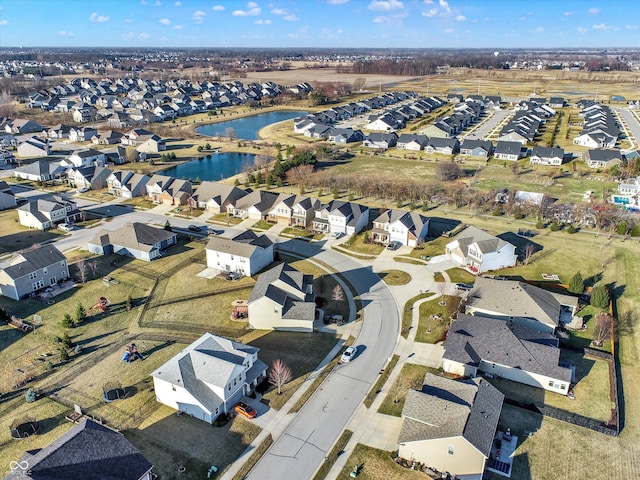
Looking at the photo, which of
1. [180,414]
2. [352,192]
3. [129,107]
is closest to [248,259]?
[180,414]

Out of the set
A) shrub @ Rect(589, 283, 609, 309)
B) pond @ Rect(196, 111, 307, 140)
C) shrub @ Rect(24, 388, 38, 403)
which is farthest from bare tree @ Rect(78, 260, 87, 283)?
pond @ Rect(196, 111, 307, 140)

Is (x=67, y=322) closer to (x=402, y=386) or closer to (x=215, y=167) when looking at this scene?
(x=402, y=386)

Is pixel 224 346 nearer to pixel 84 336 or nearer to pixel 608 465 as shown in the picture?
pixel 84 336

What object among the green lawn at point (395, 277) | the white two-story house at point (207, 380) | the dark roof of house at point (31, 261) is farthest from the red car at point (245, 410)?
the dark roof of house at point (31, 261)

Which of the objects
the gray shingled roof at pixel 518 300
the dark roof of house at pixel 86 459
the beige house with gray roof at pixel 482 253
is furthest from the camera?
the beige house with gray roof at pixel 482 253

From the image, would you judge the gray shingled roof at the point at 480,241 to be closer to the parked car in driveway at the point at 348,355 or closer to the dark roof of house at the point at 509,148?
Answer: the parked car in driveway at the point at 348,355

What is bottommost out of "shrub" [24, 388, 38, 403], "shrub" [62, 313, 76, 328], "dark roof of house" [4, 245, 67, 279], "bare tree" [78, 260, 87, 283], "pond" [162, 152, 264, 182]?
"shrub" [24, 388, 38, 403]

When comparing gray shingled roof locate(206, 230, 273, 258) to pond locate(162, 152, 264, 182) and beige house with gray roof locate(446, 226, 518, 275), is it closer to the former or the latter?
beige house with gray roof locate(446, 226, 518, 275)
